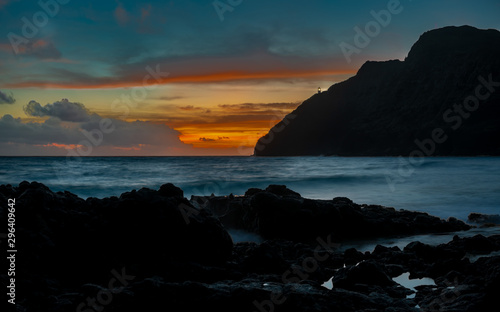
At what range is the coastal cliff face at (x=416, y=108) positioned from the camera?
11231 centimetres

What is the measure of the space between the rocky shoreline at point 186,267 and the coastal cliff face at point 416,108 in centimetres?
11377

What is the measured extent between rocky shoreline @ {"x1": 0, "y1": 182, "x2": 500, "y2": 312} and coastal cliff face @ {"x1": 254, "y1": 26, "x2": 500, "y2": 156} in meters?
114

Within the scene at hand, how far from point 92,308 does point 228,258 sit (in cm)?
358

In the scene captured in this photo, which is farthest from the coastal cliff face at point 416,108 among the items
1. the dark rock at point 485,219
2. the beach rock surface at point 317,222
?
the beach rock surface at point 317,222

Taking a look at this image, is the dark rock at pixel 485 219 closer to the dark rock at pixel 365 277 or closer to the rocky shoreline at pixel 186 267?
the rocky shoreline at pixel 186 267

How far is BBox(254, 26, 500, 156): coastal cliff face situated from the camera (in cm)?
11231

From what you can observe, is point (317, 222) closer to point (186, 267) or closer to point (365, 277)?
point (365, 277)

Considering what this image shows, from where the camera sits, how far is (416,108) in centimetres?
12475

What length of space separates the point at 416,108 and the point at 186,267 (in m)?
130

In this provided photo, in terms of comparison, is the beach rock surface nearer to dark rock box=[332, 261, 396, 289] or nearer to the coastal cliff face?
dark rock box=[332, 261, 396, 289]

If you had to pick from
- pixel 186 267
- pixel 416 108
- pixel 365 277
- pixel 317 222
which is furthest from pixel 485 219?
pixel 416 108

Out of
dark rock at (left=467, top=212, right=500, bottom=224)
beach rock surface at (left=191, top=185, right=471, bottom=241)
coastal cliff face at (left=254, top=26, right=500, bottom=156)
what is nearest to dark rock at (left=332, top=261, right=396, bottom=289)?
beach rock surface at (left=191, top=185, right=471, bottom=241)

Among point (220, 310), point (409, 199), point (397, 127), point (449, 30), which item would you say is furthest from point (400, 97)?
point (220, 310)

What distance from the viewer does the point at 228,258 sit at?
26.6 feet
